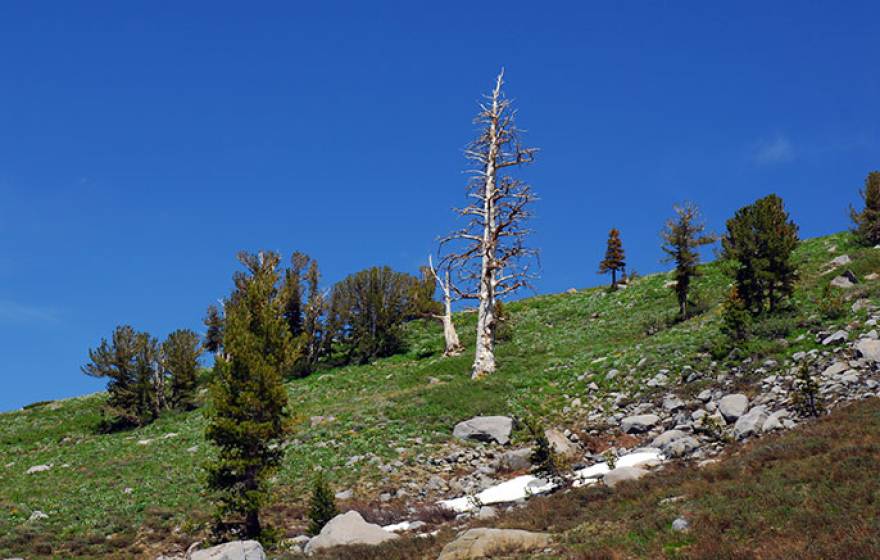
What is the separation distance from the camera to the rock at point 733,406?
19688 mm

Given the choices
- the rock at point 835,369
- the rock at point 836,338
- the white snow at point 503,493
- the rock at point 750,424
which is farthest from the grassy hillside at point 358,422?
the rock at point 750,424

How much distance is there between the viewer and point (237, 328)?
18.0 meters

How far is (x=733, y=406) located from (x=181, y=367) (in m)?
30.0

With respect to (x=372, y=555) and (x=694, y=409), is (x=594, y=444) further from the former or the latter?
(x=372, y=555)

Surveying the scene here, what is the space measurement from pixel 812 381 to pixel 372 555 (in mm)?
12387

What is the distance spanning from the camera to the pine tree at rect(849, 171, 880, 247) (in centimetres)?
3934

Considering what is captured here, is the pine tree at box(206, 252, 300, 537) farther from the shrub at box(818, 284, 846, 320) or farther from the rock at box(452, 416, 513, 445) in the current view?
the shrub at box(818, 284, 846, 320)

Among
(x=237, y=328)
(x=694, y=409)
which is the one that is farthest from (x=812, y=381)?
(x=237, y=328)

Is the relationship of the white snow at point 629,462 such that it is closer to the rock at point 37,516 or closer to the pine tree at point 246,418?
the pine tree at point 246,418

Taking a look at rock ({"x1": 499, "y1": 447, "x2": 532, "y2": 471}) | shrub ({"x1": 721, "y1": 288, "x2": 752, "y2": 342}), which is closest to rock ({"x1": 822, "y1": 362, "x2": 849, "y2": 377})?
shrub ({"x1": 721, "y1": 288, "x2": 752, "y2": 342})

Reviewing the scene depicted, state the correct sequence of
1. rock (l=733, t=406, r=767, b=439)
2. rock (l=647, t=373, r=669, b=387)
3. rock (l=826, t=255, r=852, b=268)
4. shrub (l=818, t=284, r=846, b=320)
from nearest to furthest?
rock (l=733, t=406, r=767, b=439), shrub (l=818, t=284, r=846, b=320), rock (l=647, t=373, r=669, b=387), rock (l=826, t=255, r=852, b=268)

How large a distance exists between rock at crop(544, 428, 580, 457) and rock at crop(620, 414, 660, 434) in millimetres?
1782

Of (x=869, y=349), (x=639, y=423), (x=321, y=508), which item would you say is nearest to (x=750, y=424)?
(x=639, y=423)

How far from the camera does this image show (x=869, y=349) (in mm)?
19797
